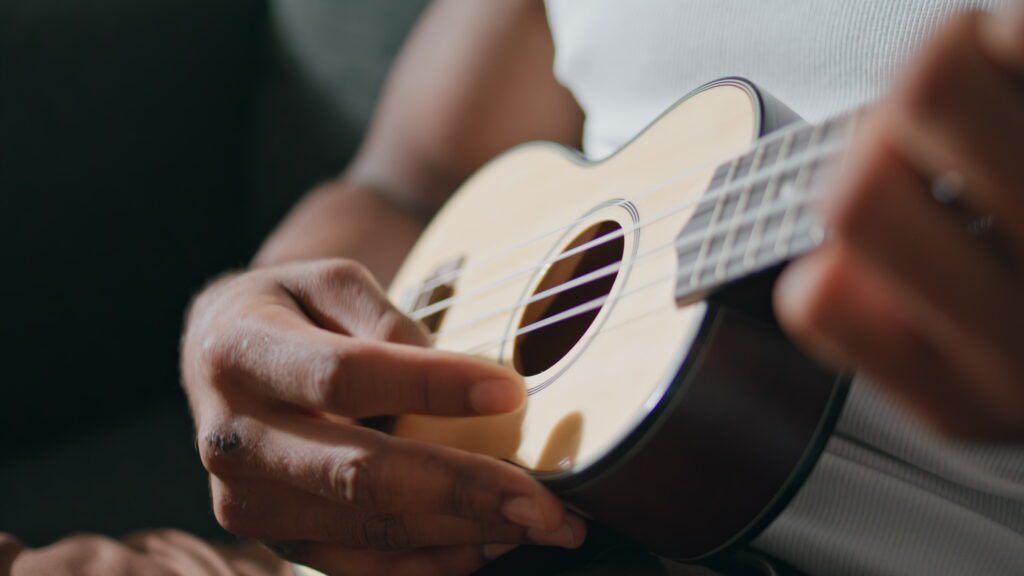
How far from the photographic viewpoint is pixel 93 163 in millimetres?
1136

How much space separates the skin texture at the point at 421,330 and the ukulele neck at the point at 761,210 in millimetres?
18

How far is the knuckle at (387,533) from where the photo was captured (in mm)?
533

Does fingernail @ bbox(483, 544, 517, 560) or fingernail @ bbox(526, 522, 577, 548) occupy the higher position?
fingernail @ bbox(526, 522, 577, 548)

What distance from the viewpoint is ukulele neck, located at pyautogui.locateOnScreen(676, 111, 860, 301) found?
1.10 ft

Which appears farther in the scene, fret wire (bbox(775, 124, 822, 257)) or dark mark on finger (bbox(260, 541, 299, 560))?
dark mark on finger (bbox(260, 541, 299, 560))

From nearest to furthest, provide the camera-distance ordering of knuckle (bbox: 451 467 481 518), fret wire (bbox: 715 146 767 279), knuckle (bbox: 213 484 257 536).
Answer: fret wire (bbox: 715 146 767 279) → knuckle (bbox: 451 467 481 518) → knuckle (bbox: 213 484 257 536)

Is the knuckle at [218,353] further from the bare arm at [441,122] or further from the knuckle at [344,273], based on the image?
the bare arm at [441,122]

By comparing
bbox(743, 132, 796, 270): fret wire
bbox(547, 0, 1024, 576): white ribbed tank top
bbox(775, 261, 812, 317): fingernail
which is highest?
bbox(743, 132, 796, 270): fret wire

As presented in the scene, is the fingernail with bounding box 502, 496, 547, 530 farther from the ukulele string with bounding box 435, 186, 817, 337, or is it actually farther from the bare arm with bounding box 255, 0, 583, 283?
the bare arm with bounding box 255, 0, 583, 283

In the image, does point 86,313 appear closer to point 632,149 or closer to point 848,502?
point 632,149

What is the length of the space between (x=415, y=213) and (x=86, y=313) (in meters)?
0.50

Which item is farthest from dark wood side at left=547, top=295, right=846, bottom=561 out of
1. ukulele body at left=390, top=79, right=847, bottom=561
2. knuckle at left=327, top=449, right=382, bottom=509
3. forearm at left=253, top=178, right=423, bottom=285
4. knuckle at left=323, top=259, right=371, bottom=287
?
forearm at left=253, top=178, right=423, bottom=285

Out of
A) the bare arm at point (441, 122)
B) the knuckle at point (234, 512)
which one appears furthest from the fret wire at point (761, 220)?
the bare arm at point (441, 122)

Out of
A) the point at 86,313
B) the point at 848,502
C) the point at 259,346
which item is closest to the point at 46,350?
the point at 86,313
